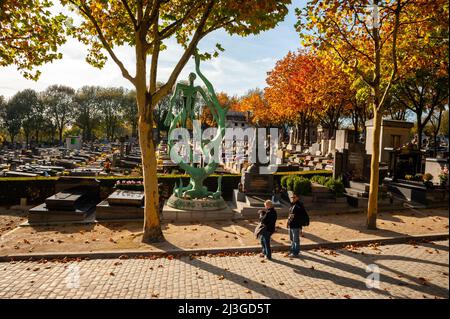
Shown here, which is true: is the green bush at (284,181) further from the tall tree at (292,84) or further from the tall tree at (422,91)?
the tall tree at (292,84)

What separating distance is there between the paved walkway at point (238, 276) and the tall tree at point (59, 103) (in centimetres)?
7892

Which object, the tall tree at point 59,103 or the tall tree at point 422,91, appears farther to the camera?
the tall tree at point 59,103

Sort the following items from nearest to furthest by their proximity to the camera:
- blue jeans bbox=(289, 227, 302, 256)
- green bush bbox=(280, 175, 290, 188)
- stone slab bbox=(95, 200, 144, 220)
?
1. blue jeans bbox=(289, 227, 302, 256)
2. stone slab bbox=(95, 200, 144, 220)
3. green bush bbox=(280, 175, 290, 188)

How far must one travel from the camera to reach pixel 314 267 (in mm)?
7277

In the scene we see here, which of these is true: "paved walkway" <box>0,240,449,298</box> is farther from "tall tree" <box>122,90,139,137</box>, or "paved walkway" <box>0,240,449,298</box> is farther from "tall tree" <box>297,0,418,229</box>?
"tall tree" <box>122,90,139,137</box>

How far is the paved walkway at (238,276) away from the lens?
5.91 metres

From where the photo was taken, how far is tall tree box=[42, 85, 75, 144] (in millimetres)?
75750

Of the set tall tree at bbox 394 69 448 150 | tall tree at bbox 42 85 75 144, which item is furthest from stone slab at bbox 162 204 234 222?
tall tree at bbox 42 85 75 144

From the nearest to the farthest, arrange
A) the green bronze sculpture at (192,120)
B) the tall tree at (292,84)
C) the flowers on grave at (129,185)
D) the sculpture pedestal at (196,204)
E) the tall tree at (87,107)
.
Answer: the sculpture pedestal at (196,204) < the green bronze sculpture at (192,120) < the flowers on grave at (129,185) < the tall tree at (292,84) < the tall tree at (87,107)

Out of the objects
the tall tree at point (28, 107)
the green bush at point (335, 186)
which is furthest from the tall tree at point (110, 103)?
the green bush at point (335, 186)

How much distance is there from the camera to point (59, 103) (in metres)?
77.2
